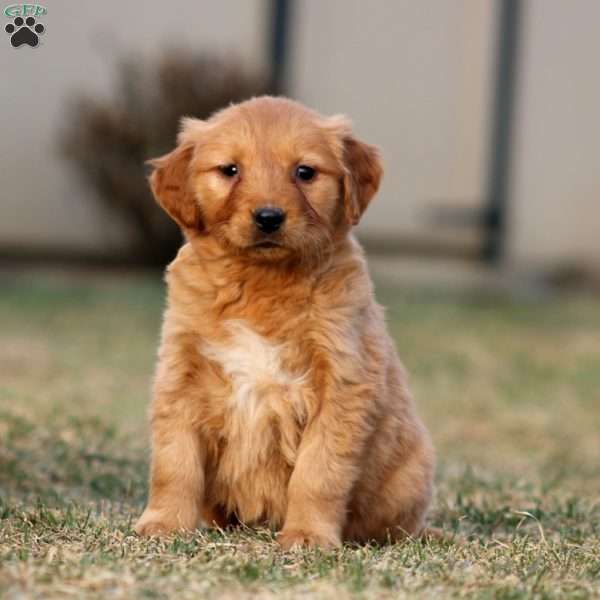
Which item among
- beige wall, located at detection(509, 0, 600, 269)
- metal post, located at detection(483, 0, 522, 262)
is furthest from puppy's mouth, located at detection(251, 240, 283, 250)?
beige wall, located at detection(509, 0, 600, 269)

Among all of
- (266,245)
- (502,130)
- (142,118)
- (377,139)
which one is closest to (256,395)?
(266,245)

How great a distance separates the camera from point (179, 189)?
4.54m

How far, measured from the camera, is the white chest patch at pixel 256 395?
4277 millimetres

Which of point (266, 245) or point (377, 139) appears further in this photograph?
point (377, 139)

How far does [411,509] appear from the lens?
4578mm


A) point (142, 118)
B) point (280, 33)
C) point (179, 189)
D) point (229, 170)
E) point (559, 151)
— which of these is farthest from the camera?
point (559, 151)

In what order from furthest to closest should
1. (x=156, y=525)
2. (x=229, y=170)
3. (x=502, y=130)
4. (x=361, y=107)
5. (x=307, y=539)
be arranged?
(x=502, y=130) → (x=361, y=107) → (x=229, y=170) → (x=156, y=525) → (x=307, y=539)

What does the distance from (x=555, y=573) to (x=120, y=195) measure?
1103 centimetres

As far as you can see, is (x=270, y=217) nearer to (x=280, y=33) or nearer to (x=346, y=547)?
(x=346, y=547)

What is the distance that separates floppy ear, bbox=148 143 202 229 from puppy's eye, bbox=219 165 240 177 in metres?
0.14

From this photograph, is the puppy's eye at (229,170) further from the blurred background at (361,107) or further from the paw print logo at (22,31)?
the blurred background at (361,107)

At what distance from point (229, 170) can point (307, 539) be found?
119cm

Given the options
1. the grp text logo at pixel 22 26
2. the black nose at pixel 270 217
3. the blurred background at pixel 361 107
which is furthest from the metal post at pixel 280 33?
the black nose at pixel 270 217

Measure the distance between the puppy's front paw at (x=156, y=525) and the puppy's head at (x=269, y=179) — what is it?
87cm
